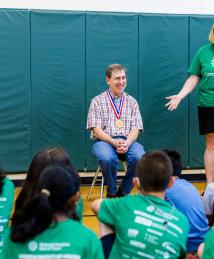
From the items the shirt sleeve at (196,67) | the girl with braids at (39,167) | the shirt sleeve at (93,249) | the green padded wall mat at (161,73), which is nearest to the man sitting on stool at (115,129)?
the shirt sleeve at (196,67)

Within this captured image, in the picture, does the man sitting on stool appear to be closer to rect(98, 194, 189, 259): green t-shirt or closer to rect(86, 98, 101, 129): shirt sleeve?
rect(86, 98, 101, 129): shirt sleeve

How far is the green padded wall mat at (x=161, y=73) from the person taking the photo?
226 inches

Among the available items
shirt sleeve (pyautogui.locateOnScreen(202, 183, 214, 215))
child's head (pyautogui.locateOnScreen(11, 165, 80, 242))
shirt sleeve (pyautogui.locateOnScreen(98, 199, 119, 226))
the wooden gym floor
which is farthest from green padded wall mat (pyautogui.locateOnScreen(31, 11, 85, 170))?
child's head (pyautogui.locateOnScreen(11, 165, 80, 242))

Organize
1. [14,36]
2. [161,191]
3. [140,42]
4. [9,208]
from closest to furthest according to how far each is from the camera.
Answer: [161,191]
[9,208]
[14,36]
[140,42]

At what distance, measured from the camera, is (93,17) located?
554 cm

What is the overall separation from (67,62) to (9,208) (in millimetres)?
3233

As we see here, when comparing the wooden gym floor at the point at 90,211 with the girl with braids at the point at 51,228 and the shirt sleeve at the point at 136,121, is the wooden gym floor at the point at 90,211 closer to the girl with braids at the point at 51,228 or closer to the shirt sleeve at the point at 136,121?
the shirt sleeve at the point at 136,121

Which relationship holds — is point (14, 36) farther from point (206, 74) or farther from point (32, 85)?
point (206, 74)

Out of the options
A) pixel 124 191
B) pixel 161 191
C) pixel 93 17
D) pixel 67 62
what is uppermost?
pixel 93 17

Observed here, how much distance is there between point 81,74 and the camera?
18.3ft

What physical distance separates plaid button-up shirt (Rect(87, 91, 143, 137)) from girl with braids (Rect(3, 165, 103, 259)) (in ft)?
9.35

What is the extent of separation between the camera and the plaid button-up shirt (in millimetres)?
4723

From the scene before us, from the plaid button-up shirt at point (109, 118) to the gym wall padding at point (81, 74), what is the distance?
2.73 ft

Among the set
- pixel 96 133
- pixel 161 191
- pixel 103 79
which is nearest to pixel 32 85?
pixel 103 79
